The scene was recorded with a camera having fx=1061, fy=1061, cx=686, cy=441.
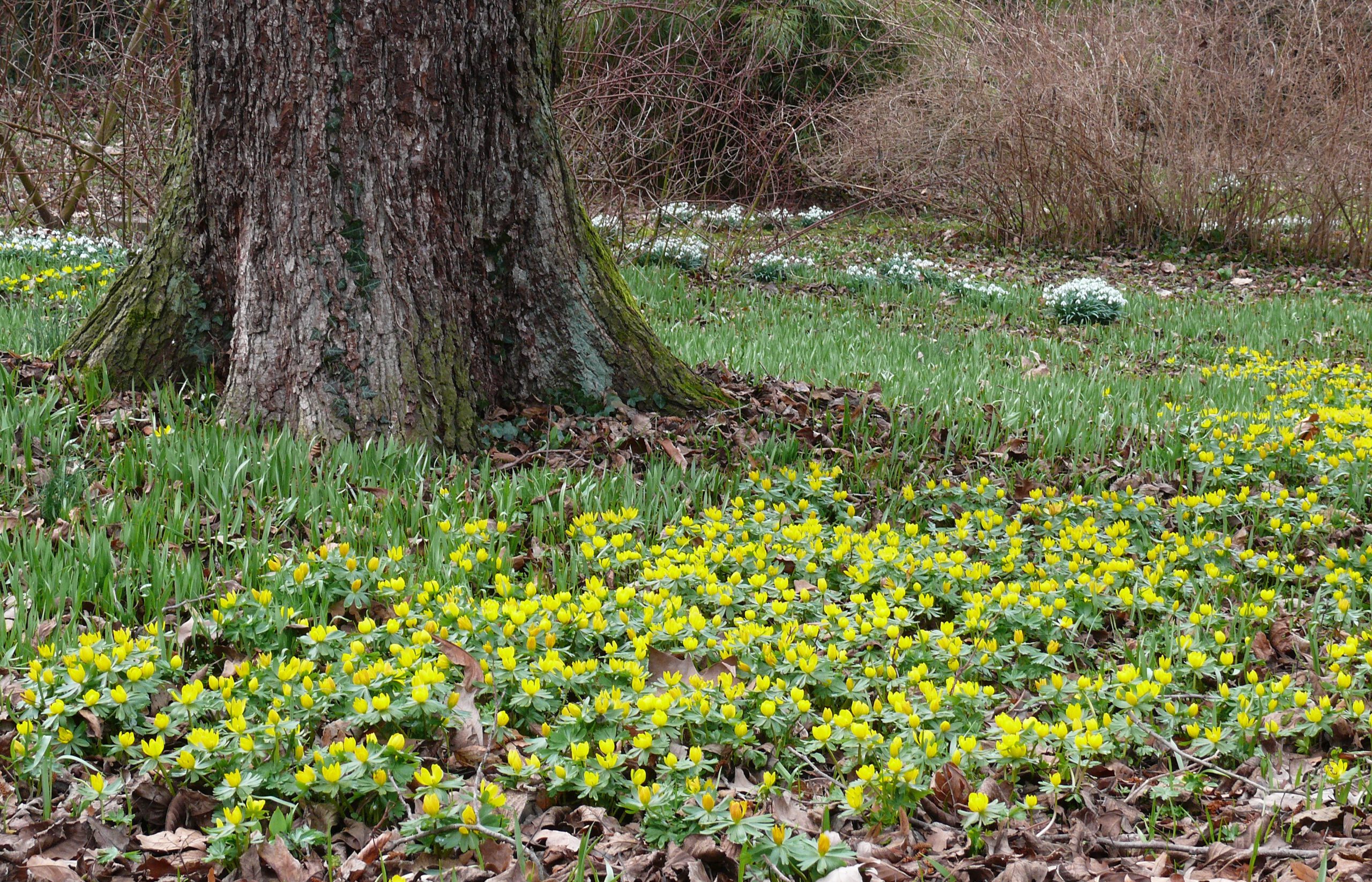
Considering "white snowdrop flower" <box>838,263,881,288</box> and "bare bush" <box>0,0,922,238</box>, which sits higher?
"bare bush" <box>0,0,922,238</box>

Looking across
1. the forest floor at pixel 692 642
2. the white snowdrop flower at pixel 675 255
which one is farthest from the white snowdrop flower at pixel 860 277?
the forest floor at pixel 692 642

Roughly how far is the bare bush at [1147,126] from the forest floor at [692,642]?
Result: 329 inches

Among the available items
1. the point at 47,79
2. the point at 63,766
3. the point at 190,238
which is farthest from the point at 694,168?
the point at 63,766

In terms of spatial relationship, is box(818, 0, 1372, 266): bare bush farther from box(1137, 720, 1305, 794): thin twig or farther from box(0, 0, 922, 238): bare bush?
box(1137, 720, 1305, 794): thin twig

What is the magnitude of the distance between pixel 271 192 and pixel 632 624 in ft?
7.32

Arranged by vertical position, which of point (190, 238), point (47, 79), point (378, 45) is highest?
point (47, 79)

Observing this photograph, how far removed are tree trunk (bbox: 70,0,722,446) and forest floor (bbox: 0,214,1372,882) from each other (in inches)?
9.2

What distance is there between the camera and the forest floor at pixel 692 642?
194 cm

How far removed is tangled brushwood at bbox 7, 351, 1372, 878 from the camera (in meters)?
1.99

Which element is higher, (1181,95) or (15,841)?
(1181,95)

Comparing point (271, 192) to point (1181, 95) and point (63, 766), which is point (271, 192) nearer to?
point (63, 766)

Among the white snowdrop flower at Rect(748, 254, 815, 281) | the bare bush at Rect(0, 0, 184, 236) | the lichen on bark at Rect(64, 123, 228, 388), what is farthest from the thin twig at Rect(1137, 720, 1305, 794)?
the white snowdrop flower at Rect(748, 254, 815, 281)

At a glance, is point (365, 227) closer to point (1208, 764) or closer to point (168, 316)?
point (168, 316)

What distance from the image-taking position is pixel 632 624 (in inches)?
102
